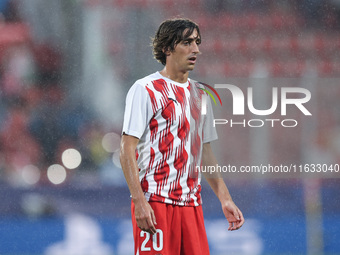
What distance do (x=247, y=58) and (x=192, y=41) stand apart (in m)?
4.75

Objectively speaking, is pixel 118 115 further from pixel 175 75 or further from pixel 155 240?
pixel 155 240

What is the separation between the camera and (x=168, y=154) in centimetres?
199

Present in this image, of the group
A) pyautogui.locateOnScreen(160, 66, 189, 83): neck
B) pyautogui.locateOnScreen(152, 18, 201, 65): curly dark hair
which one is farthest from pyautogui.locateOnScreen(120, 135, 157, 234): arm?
pyautogui.locateOnScreen(152, 18, 201, 65): curly dark hair

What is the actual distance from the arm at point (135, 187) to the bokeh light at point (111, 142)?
7.33m

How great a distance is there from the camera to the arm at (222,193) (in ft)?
6.88

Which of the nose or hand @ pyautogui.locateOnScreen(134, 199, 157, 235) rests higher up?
the nose

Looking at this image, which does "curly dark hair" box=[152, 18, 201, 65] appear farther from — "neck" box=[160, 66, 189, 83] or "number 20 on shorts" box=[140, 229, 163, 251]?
"number 20 on shorts" box=[140, 229, 163, 251]

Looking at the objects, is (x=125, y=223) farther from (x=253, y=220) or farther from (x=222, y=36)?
(x=222, y=36)

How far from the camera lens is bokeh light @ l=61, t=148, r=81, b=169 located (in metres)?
9.74

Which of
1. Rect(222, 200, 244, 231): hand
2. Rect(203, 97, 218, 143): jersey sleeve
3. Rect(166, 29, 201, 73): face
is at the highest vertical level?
Rect(166, 29, 201, 73): face

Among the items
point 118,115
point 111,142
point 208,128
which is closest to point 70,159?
point 111,142

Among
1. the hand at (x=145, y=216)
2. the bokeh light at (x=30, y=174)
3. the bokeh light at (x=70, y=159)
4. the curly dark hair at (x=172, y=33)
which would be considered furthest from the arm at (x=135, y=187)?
the bokeh light at (x=70, y=159)

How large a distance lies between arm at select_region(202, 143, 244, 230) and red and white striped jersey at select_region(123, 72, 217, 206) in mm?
98

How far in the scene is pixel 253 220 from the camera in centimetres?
718
